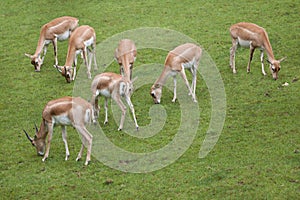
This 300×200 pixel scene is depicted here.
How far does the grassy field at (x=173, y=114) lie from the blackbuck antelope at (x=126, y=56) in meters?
0.81

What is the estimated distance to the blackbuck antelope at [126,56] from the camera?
16.0 m

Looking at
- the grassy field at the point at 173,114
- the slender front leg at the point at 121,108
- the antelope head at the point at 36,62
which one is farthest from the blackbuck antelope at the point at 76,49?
the slender front leg at the point at 121,108

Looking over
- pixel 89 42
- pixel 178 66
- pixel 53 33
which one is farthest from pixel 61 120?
pixel 53 33

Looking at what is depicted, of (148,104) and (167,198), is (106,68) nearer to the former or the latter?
(148,104)

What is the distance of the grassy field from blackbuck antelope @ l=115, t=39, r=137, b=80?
0.81 metres

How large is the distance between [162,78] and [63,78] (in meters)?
3.41

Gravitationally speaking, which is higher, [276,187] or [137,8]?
[137,8]

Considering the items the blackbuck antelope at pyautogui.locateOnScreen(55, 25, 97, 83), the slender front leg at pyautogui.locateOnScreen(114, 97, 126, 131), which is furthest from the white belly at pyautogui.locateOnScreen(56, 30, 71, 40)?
the slender front leg at pyautogui.locateOnScreen(114, 97, 126, 131)

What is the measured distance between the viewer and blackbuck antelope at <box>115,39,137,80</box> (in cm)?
1599

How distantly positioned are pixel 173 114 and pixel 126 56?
7.62ft

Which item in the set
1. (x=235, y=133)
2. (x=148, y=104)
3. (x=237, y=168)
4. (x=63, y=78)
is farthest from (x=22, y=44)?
(x=237, y=168)

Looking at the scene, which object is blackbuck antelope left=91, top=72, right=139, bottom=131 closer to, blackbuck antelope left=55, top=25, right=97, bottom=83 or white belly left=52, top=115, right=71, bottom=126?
white belly left=52, top=115, right=71, bottom=126

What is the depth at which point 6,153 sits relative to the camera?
13.5 m

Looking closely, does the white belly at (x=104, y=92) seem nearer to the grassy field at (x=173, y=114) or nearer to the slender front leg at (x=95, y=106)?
the slender front leg at (x=95, y=106)
